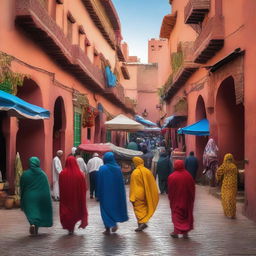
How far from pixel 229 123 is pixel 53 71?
585 centimetres

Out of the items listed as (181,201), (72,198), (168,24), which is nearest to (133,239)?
(181,201)

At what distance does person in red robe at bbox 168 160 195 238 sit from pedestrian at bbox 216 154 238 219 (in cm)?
219

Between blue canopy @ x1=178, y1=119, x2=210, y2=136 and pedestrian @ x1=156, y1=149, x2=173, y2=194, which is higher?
blue canopy @ x1=178, y1=119, x2=210, y2=136

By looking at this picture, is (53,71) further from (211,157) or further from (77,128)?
(211,157)

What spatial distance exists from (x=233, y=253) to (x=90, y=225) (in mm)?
3411

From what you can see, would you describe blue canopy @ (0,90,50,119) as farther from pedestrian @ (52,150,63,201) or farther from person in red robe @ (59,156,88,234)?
pedestrian @ (52,150,63,201)

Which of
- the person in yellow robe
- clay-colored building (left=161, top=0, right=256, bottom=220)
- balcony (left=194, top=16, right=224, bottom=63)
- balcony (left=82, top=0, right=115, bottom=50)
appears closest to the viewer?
the person in yellow robe

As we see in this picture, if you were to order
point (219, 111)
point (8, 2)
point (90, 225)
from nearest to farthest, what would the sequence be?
point (90, 225), point (8, 2), point (219, 111)

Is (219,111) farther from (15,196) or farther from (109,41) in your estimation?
(109,41)

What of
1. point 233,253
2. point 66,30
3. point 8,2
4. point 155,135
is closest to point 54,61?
point 66,30

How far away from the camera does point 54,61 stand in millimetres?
16016

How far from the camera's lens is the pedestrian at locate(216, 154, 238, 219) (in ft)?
34.1

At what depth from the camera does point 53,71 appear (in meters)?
15.9

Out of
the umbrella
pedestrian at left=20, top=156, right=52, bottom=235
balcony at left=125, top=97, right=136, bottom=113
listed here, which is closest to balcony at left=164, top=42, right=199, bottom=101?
the umbrella
